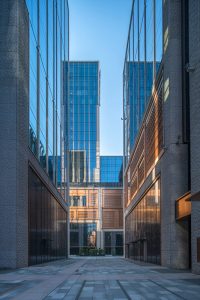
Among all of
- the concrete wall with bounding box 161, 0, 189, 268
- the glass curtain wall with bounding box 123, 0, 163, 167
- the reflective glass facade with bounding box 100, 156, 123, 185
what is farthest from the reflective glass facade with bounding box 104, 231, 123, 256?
the concrete wall with bounding box 161, 0, 189, 268

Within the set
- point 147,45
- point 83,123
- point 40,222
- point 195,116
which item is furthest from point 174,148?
point 83,123

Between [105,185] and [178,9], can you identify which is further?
[105,185]

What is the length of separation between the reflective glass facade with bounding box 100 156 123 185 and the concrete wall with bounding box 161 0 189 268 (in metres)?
87.0

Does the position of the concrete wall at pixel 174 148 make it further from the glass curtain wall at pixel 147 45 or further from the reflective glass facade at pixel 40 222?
the reflective glass facade at pixel 40 222

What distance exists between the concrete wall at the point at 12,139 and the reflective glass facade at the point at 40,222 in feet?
14.9

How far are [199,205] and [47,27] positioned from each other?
3322cm

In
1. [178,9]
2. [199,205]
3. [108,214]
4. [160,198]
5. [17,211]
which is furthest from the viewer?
[108,214]

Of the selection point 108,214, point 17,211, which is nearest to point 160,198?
point 17,211

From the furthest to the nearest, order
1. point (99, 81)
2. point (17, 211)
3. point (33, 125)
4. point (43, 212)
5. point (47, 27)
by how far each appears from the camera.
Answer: point (99, 81) → point (47, 27) → point (43, 212) → point (33, 125) → point (17, 211)

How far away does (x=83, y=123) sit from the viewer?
131000mm

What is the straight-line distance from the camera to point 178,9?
119 feet

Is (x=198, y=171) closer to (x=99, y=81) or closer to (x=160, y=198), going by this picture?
(x=160, y=198)

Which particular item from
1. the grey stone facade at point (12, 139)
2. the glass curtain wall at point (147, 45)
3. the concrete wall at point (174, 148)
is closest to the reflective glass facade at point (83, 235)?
the glass curtain wall at point (147, 45)

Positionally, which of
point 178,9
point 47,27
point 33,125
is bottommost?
point 33,125
